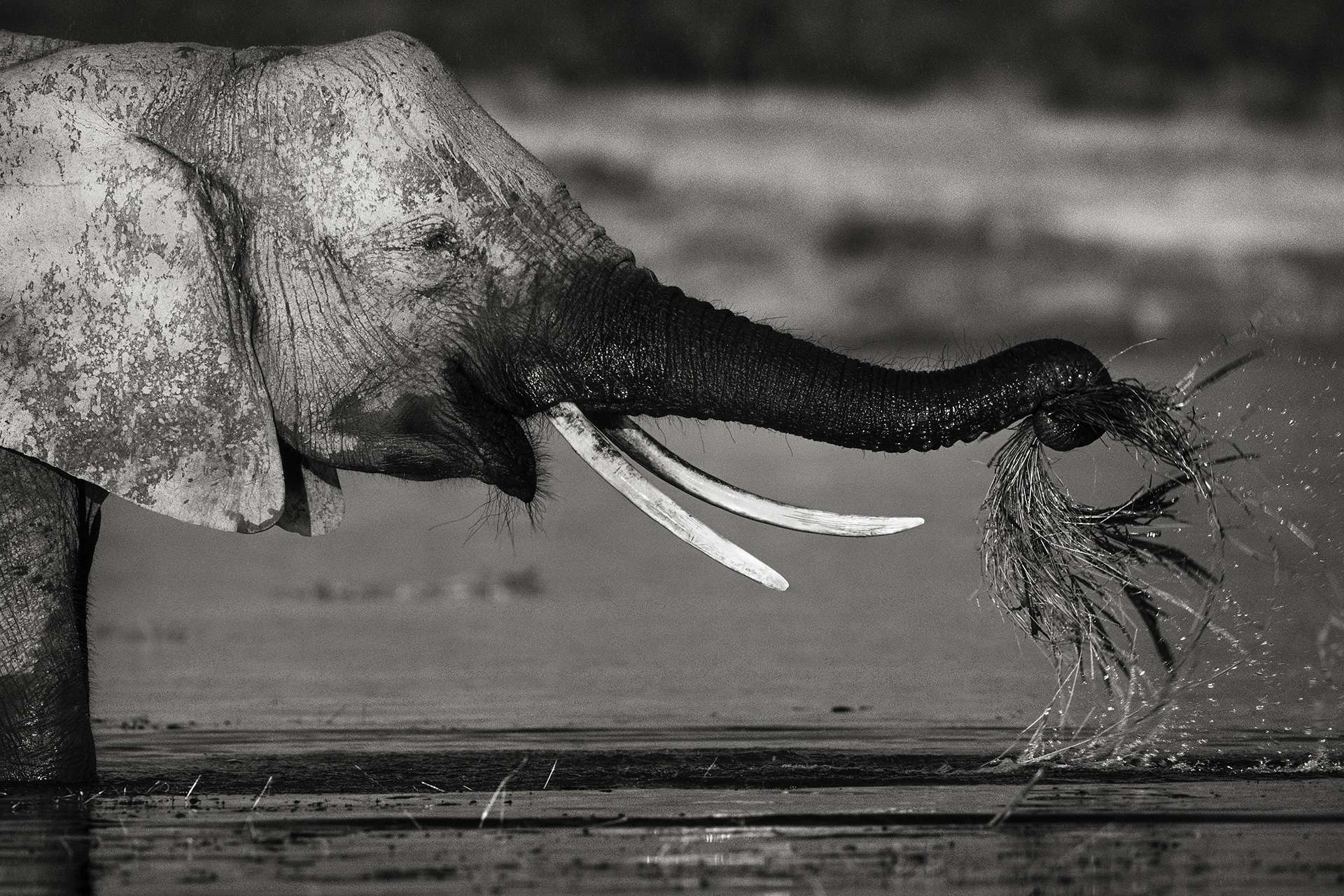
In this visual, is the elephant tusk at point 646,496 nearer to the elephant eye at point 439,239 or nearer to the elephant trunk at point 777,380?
the elephant trunk at point 777,380

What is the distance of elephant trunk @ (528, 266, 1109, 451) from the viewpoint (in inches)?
274

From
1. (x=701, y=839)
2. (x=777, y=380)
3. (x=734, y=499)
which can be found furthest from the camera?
(x=734, y=499)

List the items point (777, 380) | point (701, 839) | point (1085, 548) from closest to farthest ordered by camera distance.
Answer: point (701, 839) → point (777, 380) → point (1085, 548)

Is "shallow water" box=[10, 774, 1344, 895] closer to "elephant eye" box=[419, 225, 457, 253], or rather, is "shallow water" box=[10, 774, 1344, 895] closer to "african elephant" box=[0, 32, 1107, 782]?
"african elephant" box=[0, 32, 1107, 782]

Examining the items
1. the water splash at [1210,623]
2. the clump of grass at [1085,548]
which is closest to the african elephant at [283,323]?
the clump of grass at [1085,548]

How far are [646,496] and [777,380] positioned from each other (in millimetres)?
559

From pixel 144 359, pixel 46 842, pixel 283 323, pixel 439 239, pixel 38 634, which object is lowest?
pixel 46 842

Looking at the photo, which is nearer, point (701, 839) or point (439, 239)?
point (701, 839)

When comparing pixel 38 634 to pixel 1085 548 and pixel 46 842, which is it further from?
pixel 1085 548

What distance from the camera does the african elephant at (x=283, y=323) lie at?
7266 millimetres

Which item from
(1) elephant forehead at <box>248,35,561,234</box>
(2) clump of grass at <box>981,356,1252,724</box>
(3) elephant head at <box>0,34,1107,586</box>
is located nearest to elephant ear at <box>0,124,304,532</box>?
(3) elephant head at <box>0,34,1107,586</box>

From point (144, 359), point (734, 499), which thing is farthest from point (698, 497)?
point (144, 359)

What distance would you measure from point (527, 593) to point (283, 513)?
27.6 ft

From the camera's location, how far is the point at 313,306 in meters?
7.39
